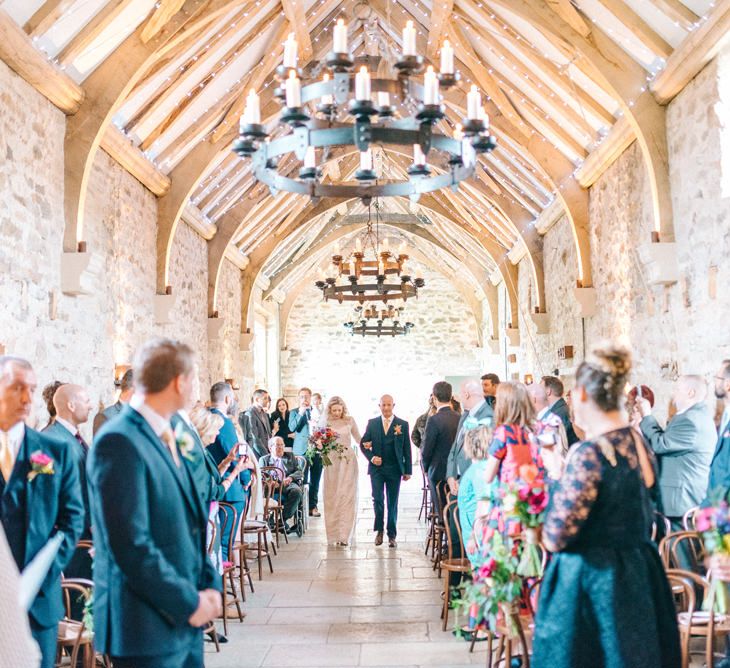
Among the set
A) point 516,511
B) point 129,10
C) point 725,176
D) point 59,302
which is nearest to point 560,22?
point 725,176

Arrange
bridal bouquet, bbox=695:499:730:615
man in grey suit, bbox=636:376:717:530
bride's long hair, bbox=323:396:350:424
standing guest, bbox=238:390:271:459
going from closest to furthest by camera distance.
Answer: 1. bridal bouquet, bbox=695:499:730:615
2. man in grey suit, bbox=636:376:717:530
3. bride's long hair, bbox=323:396:350:424
4. standing guest, bbox=238:390:271:459

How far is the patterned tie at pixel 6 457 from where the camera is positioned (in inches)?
107

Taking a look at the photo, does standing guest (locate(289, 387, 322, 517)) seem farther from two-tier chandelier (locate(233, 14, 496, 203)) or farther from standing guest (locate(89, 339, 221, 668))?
standing guest (locate(89, 339, 221, 668))

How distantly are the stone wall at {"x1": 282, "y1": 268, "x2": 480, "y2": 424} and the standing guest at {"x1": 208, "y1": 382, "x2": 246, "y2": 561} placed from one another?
42.6 ft

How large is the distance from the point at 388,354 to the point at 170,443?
54.6 feet

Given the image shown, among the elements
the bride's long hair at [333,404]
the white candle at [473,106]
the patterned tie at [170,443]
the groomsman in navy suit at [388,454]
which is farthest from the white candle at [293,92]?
the bride's long hair at [333,404]

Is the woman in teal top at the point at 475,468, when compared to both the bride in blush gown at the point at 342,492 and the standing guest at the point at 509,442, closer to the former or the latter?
the standing guest at the point at 509,442

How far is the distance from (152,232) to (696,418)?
6945 millimetres

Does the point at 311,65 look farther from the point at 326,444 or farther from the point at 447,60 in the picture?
the point at 447,60

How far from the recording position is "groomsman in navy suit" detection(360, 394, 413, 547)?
25.6 feet

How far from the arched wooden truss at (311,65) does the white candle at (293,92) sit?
9.37ft

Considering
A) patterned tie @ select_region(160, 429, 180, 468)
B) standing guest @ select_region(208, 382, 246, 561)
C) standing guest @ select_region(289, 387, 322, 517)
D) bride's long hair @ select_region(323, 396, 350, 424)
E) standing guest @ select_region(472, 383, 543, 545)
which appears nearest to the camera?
patterned tie @ select_region(160, 429, 180, 468)

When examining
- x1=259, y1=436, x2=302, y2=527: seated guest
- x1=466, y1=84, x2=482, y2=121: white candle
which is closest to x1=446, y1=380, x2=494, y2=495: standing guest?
x1=466, y1=84, x2=482, y2=121: white candle

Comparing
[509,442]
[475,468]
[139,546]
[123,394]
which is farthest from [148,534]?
[123,394]
